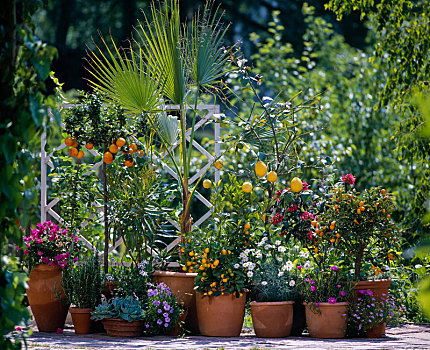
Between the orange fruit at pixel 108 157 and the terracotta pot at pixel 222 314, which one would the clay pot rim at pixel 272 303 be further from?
the orange fruit at pixel 108 157

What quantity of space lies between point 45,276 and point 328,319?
2170 millimetres

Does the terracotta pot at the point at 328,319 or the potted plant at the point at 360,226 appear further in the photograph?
the potted plant at the point at 360,226

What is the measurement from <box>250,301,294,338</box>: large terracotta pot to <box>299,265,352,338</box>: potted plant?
0.50 feet

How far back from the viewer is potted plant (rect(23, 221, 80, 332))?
4328mm

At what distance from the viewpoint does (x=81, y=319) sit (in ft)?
14.0

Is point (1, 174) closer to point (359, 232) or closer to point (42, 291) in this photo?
point (42, 291)

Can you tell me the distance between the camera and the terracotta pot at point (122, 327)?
407cm

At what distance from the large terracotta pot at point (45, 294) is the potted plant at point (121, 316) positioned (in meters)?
0.44

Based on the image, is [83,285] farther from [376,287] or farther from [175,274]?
[376,287]

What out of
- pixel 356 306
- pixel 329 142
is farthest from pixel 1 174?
pixel 329 142

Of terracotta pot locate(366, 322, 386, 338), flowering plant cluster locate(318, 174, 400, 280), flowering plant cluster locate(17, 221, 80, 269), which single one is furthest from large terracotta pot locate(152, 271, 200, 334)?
terracotta pot locate(366, 322, 386, 338)

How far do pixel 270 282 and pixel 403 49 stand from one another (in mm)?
2370

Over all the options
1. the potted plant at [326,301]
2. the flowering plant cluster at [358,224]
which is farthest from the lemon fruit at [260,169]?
the potted plant at [326,301]

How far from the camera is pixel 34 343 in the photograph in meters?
3.65
